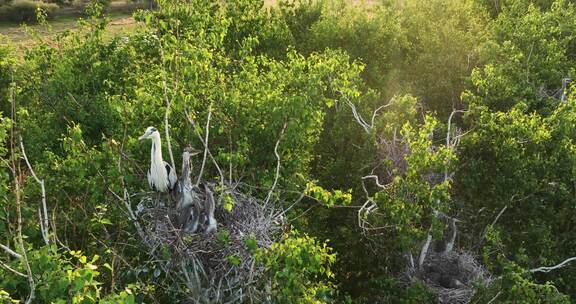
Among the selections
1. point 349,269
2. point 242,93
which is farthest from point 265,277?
point 349,269

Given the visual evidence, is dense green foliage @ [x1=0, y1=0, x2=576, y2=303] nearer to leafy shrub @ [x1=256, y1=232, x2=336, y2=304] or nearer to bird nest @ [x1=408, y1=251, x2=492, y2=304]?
leafy shrub @ [x1=256, y1=232, x2=336, y2=304]

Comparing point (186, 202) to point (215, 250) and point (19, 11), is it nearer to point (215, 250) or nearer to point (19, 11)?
point (215, 250)

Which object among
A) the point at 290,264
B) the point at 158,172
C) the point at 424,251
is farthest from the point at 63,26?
the point at 290,264

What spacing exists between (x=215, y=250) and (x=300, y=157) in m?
2.83

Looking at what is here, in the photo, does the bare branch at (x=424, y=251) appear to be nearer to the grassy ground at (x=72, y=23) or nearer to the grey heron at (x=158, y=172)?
the grey heron at (x=158, y=172)

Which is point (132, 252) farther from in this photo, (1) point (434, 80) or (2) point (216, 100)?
(1) point (434, 80)

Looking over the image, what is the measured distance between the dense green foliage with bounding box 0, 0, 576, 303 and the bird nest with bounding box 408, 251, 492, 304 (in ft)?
0.96

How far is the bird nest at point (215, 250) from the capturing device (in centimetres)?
619

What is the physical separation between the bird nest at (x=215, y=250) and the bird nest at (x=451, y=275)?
314cm

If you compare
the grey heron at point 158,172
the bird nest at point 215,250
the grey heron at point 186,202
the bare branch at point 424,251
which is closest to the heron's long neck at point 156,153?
the grey heron at point 158,172

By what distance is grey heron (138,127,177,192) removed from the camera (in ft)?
22.5

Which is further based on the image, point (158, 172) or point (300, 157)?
point (300, 157)

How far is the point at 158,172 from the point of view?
6867mm

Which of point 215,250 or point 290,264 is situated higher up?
point 290,264
